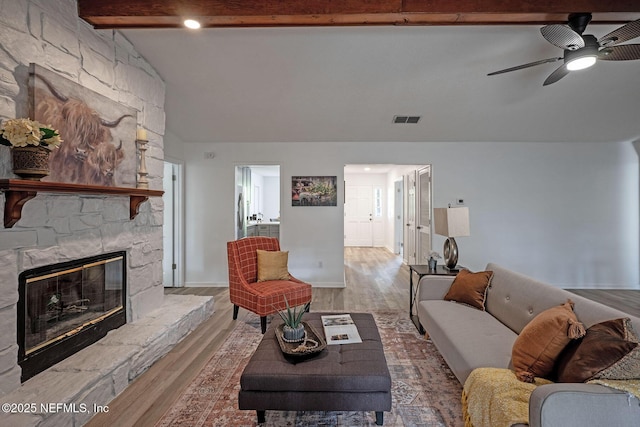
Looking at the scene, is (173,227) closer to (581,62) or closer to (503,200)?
(581,62)

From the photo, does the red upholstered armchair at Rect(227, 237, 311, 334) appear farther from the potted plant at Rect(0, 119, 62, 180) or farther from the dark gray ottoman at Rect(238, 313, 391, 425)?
the potted plant at Rect(0, 119, 62, 180)

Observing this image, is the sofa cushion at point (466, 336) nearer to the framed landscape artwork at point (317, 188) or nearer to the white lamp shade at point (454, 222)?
the white lamp shade at point (454, 222)

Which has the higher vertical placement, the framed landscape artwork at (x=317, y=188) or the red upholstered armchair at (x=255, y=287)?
the framed landscape artwork at (x=317, y=188)

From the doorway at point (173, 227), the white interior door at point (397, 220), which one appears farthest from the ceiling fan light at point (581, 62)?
the white interior door at point (397, 220)

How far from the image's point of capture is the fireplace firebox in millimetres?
1928

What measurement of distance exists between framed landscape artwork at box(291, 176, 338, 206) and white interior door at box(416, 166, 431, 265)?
1.66m

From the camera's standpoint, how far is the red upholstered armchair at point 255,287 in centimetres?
315

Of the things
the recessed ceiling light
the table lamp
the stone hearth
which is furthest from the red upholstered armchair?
the recessed ceiling light

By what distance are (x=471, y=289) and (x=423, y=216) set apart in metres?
3.09

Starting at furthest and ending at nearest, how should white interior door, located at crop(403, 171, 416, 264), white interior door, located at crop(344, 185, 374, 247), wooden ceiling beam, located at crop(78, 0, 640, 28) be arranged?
1. white interior door, located at crop(344, 185, 374, 247)
2. white interior door, located at crop(403, 171, 416, 264)
3. wooden ceiling beam, located at crop(78, 0, 640, 28)

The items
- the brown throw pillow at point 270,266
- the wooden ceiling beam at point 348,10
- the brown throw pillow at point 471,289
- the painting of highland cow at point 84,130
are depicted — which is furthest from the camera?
the brown throw pillow at point 270,266

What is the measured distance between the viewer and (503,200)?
16.4ft

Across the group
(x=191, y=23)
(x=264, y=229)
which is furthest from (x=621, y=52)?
(x=264, y=229)

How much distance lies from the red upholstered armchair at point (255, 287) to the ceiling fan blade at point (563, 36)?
3019 mm
